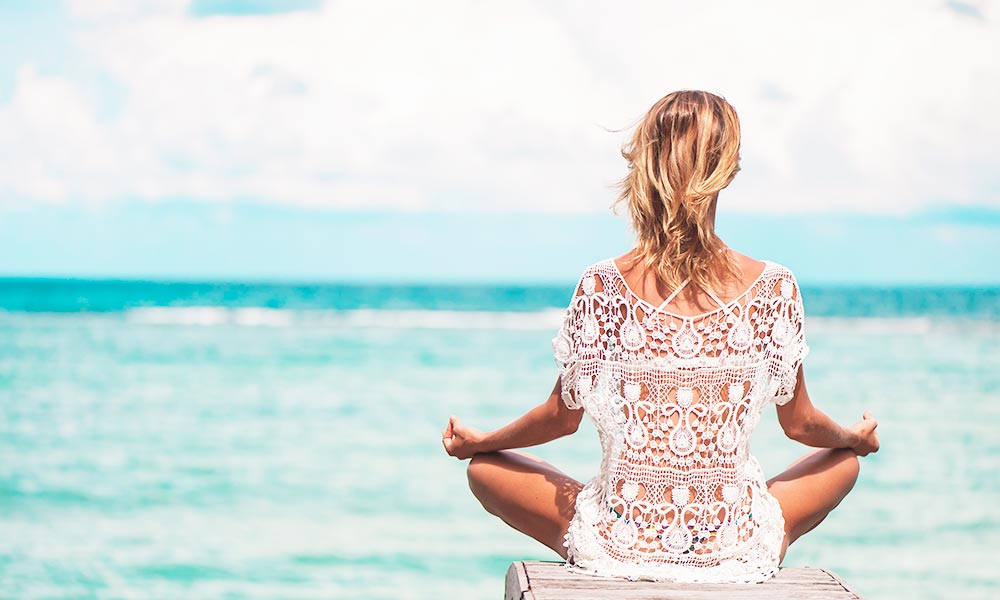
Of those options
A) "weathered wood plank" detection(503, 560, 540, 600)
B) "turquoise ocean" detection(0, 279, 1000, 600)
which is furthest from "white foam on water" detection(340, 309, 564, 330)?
"weathered wood plank" detection(503, 560, 540, 600)

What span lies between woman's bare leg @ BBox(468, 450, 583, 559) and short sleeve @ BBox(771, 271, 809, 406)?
2.00 feet

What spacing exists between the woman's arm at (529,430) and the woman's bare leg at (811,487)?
59 centimetres

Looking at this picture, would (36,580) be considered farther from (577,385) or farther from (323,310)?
(323,310)

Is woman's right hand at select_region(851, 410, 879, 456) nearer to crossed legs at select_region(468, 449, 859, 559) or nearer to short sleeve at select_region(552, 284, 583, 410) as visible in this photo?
crossed legs at select_region(468, 449, 859, 559)

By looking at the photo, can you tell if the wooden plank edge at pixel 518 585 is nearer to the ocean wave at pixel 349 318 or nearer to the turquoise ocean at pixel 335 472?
the turquoise ocean at pixel 335 472

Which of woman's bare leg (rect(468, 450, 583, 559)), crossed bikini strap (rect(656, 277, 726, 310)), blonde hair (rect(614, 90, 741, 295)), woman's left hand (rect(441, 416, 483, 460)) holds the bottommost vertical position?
woman's bare leg (rect(468, 450, 583, 559))

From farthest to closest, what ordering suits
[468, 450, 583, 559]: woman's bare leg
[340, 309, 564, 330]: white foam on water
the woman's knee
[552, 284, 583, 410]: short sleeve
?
[340, 309, 564, 330]: white foam on water, the woman's knee, [468, 450, 583, 559]: woman's bare leg, [552, 284, 583, 410]: short sleeve

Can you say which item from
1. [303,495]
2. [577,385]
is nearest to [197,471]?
[303,495]

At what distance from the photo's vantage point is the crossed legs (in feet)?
9.48

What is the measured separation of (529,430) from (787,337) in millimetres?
703

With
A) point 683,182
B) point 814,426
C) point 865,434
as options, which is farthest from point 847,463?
point 683,182

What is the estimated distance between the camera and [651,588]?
2543mm

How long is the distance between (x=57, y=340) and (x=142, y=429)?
32.9ft

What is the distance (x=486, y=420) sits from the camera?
993cm
